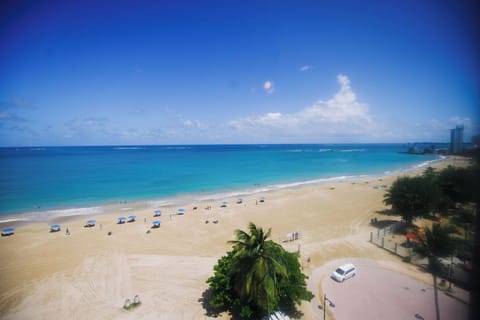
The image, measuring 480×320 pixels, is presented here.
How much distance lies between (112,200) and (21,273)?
23665 mm

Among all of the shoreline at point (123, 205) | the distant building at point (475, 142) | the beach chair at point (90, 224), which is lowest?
Answer: the shoreline at point (123, 205)

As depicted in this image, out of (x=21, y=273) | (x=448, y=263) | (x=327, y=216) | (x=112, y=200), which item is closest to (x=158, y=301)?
(x=21, y=273)

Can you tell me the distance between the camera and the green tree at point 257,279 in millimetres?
9766

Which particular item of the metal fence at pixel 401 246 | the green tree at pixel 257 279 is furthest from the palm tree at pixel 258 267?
the metal fence at pixel 401 246

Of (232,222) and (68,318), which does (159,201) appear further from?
(68,318)

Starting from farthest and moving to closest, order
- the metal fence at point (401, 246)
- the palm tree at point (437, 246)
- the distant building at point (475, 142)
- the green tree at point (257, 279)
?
the metal fence at point (401, 246)
the palm tree at point (437, 246)
the green tree at point (257, 279)
the distant building at point (475, 142)

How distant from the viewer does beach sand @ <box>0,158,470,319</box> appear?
13.6m

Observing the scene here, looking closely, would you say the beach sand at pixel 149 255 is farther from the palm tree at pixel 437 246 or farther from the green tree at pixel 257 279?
the green tree at pixel 257 279

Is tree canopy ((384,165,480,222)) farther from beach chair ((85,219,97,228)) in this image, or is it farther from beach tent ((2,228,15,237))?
beach tent ((2,228,15,237))

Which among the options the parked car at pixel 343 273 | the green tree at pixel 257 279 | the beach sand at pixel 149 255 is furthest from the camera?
the parked car at pixel 343 273

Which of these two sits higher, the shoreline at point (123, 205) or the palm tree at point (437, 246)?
the palm tree at point (437, 246)

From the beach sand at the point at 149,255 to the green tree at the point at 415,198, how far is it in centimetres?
386

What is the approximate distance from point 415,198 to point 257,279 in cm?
2191

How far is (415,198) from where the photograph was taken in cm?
2228
